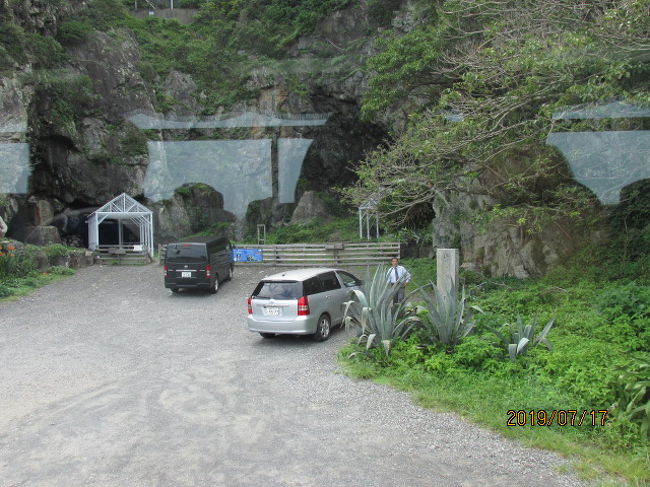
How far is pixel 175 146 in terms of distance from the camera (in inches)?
1184

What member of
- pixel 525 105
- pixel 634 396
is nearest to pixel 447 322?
pixel 634 396

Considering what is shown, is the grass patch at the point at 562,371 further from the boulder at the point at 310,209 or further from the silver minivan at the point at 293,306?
the boulder at the point at 310,209

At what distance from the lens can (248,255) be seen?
73.3ft

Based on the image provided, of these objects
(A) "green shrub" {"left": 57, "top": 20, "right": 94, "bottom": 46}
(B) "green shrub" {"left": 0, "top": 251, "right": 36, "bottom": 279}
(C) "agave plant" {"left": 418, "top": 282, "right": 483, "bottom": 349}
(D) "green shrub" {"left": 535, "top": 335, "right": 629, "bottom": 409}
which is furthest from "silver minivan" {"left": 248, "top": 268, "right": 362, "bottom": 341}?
(A) "green shrub" {"left": 57, "top": 20, "right": 94, "bottom": 46}

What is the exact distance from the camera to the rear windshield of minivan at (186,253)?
16484 mm

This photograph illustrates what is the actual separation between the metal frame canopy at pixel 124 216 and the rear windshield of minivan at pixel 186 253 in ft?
36.5

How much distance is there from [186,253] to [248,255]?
19.3ft

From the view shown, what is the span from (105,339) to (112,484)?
23.2ft

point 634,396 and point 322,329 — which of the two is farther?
point 322,329

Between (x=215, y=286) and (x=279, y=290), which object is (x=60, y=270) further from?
(x=279, y=290)

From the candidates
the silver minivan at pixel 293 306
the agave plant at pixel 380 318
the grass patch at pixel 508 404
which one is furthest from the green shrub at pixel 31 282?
the grass patch at pixel 508 404

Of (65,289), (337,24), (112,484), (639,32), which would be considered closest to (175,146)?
(337,24)

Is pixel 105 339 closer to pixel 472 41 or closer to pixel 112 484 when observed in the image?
pixel 112 484
